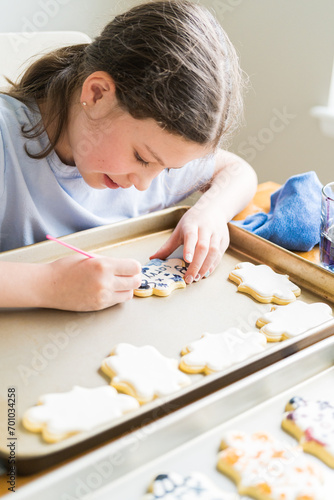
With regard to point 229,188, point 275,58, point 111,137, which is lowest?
point 229,188

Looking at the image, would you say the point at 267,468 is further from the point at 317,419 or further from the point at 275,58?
the point at 275,58

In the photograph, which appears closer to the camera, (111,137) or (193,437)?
(193,437)

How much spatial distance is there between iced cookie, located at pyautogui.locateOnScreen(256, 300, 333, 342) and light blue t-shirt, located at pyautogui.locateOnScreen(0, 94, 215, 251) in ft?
1.30

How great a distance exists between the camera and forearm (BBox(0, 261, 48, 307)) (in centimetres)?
70

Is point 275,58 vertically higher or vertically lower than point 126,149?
higher

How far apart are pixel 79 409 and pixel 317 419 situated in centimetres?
25

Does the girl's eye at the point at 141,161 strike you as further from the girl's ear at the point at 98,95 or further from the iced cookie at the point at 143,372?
the iced cookie at the point at 143,372

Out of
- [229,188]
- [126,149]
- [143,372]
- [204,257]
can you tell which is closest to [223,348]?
[143,372]

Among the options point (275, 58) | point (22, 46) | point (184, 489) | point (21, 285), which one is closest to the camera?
point (184, 489)

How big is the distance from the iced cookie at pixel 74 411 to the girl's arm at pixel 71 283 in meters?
0.17

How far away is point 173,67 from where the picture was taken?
28.0 inches

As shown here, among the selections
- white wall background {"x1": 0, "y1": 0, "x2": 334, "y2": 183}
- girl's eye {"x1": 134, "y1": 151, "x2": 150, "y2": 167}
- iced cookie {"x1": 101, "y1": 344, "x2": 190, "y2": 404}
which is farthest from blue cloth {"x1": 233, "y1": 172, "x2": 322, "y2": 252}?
white wall background {"x1": 0, "y1": 0, "x2": 334, "y2": 183}

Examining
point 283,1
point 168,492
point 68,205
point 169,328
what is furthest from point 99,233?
point 283,1

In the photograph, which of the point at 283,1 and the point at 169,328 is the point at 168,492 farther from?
the point at 283,1
